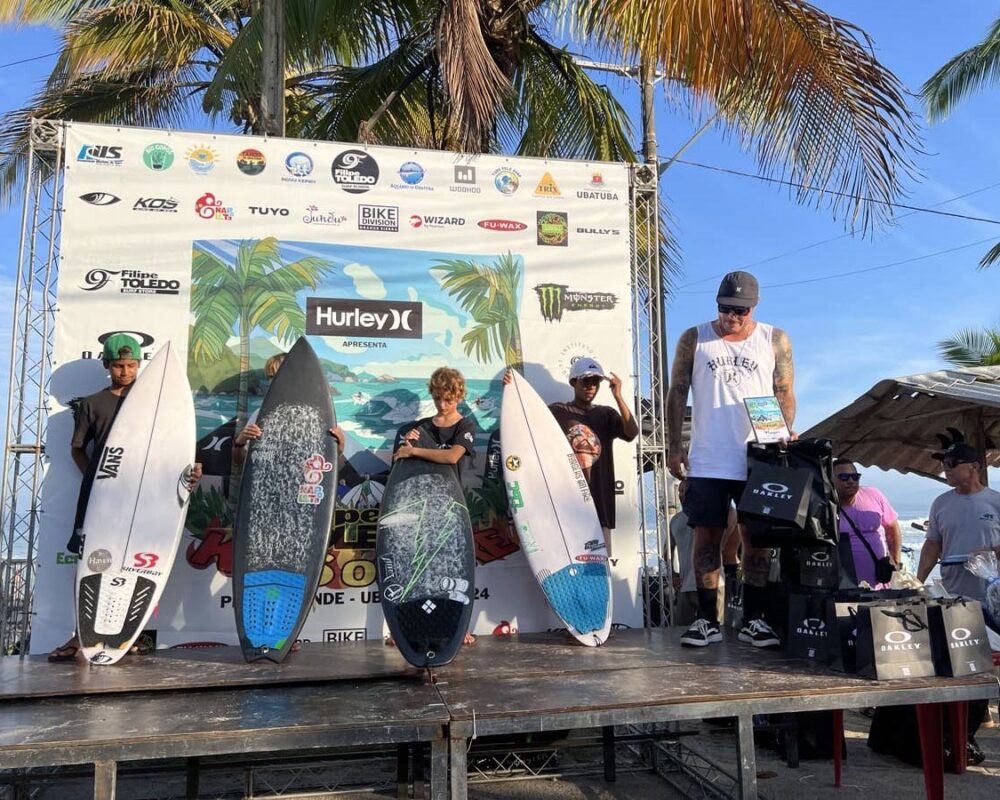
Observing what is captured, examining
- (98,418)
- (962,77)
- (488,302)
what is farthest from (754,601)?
(962,77)

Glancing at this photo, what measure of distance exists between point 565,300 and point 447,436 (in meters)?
1.37

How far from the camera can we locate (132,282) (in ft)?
15.9

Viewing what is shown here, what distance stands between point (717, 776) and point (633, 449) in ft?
6.68

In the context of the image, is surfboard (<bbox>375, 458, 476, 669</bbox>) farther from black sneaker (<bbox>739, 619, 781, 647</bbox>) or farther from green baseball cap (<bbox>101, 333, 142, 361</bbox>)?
green baseball cap (<bbox>101, 333, 142, 361</bbox>)

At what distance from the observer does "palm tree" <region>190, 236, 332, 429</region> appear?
4.94 m

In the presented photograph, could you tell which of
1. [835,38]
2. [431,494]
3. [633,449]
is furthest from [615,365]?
[835,38]

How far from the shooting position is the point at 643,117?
11.2 meters

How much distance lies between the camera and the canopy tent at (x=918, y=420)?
257 inches

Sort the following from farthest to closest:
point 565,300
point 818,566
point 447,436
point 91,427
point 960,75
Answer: point 960,75
point 565,300
point 447,436
point 91,427
point 818,566

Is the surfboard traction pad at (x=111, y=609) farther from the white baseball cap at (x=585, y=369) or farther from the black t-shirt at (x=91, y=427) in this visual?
the white baseball cap at (x=585, y=369)

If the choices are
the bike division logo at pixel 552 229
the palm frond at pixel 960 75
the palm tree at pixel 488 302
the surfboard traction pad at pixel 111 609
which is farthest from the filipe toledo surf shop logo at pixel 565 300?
the palm frond at pixel 960 75

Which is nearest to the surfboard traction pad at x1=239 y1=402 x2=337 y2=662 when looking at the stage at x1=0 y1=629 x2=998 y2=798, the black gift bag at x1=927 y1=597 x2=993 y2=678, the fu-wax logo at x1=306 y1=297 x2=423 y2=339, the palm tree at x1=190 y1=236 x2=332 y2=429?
the stage at x1=0 y1=629 x2=998 y2=798

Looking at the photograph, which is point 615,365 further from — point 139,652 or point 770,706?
point 139,652

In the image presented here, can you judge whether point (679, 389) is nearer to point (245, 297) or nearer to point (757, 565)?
point (757, 565)
